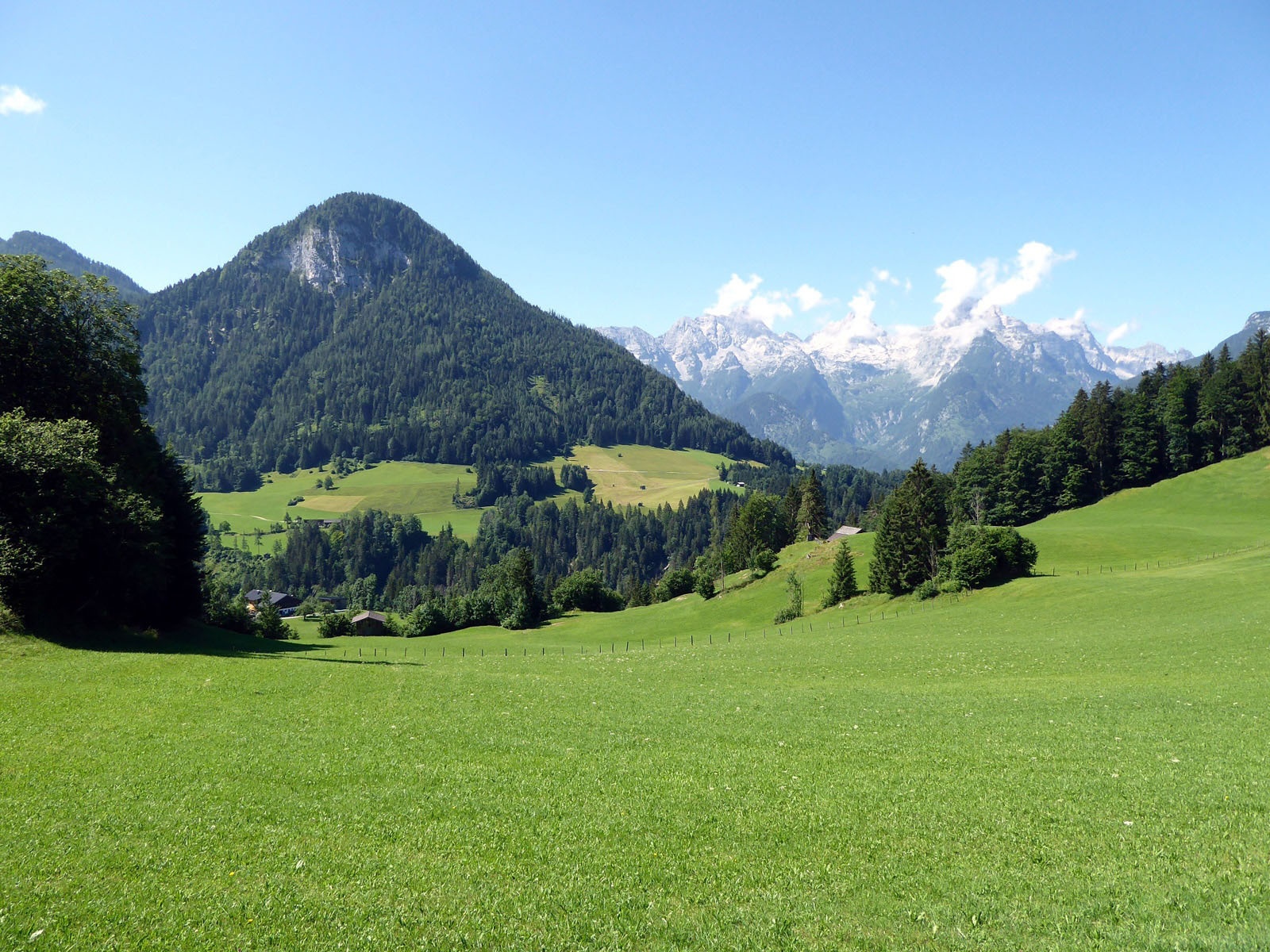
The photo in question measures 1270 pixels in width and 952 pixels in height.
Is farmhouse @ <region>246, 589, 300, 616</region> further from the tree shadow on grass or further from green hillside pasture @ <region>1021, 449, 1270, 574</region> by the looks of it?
green hillside pasture @ <region>1021, 449, 1270, 574</region>

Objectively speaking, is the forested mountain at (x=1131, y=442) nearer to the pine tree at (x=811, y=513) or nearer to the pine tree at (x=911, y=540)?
the pine tree at (x=811, y=513)

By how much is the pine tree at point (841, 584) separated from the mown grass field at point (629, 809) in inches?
1845

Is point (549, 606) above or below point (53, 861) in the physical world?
below

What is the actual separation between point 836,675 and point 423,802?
2676cm

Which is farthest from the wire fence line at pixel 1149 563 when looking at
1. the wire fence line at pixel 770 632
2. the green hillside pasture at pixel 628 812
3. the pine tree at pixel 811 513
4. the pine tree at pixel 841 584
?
the pine tree at pixel 811 513

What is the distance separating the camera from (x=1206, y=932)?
9312 millimetres

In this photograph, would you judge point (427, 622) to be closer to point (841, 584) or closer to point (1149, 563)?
point (841, 584)

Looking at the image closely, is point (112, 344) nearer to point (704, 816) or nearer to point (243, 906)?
point (243, 906)

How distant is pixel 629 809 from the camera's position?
14633mm

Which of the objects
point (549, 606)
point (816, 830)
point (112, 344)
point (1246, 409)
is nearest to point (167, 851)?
point (816, 830)

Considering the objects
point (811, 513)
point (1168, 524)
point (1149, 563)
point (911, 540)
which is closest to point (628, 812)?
point (911, 540)

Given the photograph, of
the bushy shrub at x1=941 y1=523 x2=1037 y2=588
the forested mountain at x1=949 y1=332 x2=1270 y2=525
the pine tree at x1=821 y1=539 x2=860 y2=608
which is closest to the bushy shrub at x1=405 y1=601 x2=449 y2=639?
the pine tree at x1=821 y1=539 x2=860 y2=608

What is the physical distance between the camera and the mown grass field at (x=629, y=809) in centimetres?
1010

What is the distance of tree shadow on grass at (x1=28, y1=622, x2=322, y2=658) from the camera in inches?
1364
